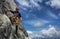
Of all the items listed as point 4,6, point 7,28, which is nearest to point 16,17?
point 4,6

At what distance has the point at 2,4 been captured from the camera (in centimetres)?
4344

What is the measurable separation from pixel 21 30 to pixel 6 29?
7.86 metres

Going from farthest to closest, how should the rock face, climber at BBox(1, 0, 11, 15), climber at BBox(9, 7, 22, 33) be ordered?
climber at BBox(1, 0, 11, 15)
climber at BBox(9, 7, 22, 33)
the rock face

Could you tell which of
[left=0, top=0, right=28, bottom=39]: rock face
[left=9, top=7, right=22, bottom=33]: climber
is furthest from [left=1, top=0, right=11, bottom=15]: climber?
[left=9, top=7, right=22, bottom=33]: climber

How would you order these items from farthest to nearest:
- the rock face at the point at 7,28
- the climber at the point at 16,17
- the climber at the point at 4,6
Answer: the climber at the point at 4,6 → the climber at the point at 16,17 → the rock face at the point at 7,28

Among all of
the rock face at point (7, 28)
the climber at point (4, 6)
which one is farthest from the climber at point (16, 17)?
the climber at point (4, 6)

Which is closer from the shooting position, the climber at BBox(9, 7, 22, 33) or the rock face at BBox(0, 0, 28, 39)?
the rock face at BBox(0, 0, 28, 39)

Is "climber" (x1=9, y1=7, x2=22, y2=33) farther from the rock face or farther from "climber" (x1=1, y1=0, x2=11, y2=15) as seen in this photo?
"climber" (x1=1, y1=0, x2=11, y2=15)

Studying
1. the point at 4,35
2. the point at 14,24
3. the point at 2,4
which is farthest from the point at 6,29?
the point at 2,4

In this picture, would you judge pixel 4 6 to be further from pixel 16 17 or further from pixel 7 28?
pixel 7 28

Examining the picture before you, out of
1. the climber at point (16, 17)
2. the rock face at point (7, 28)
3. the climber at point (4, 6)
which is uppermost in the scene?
the climber at point (4, 6)

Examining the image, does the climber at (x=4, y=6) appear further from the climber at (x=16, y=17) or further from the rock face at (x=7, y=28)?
the climber at (x=16, y=17)

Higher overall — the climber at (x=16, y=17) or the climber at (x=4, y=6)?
the climber at (x=4, y=6)

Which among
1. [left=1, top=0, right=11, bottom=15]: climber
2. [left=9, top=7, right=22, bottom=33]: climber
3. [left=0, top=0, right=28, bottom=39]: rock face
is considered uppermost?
[left=1, top=0, right=11, bottom=15]: climber
